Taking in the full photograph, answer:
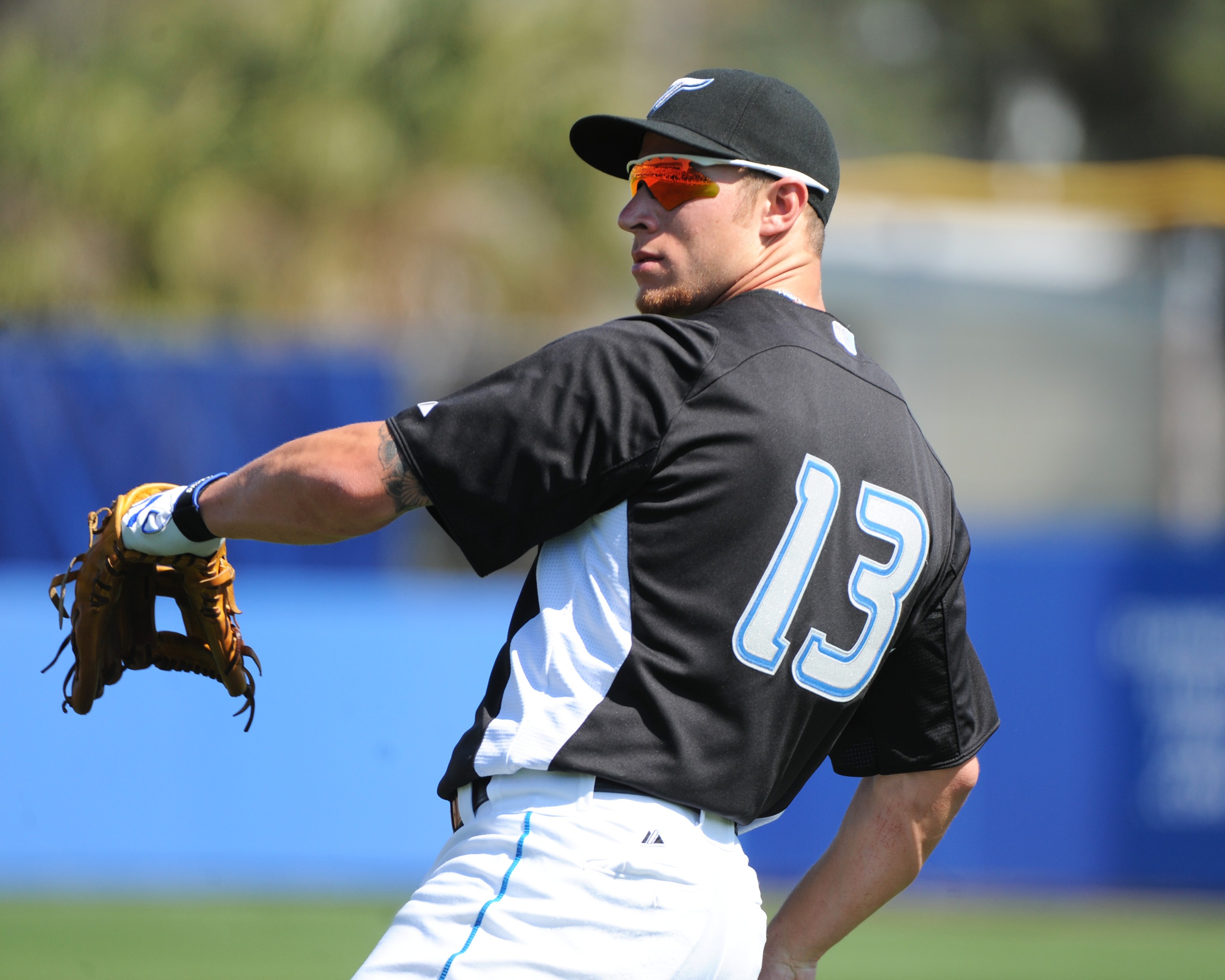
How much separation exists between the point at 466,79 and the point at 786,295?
11944 mm

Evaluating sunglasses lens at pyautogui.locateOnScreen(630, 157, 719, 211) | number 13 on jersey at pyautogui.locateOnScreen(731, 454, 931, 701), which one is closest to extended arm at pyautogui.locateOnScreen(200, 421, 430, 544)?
number 13 on jersey at pyautogui.locateOnScreen(731, 454, 931, 701)

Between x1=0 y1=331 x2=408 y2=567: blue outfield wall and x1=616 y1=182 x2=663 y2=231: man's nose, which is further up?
x1=616 y1=182 x2=663 y2=231: man's nose

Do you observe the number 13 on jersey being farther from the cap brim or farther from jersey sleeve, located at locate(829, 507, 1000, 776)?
the cap brim

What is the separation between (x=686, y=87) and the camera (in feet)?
9.05

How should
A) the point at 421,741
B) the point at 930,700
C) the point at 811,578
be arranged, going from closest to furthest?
the point at 811,578, the point at 930,700, the point at 421,741

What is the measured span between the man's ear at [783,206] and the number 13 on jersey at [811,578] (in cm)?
46

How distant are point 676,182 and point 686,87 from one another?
0.18m

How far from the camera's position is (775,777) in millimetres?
2588

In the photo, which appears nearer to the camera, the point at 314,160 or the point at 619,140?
the point at 619,140

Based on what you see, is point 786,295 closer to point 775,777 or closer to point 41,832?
point 775,777

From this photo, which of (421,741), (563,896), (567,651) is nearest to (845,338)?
(567,651)

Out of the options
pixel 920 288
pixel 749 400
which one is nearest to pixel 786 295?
pixel 749 400

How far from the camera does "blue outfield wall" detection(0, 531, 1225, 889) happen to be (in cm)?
834

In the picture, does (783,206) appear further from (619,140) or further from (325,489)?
(325,489)
